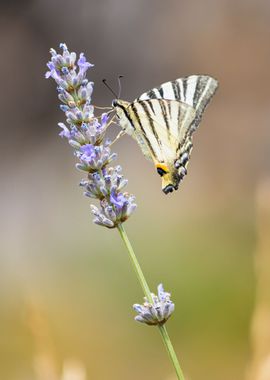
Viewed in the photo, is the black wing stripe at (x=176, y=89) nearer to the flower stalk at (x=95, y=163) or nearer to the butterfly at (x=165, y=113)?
the butterfly at (x=165, y=113)

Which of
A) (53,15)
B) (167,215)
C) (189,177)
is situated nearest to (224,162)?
(189,177)

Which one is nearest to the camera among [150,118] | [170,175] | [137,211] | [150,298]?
[150,298]

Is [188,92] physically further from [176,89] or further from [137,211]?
[137,211]

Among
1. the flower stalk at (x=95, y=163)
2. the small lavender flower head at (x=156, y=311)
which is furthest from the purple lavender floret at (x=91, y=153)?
the small lavender flower head at (x=156, y=311)

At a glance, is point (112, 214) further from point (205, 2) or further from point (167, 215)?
point (205, 2)

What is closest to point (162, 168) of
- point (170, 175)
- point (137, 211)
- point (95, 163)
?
point (170, 175)

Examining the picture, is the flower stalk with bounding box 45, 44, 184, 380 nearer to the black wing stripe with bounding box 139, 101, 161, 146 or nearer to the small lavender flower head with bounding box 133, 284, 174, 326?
the small lavender flower head with bounding box 133, 284, 174, 326
